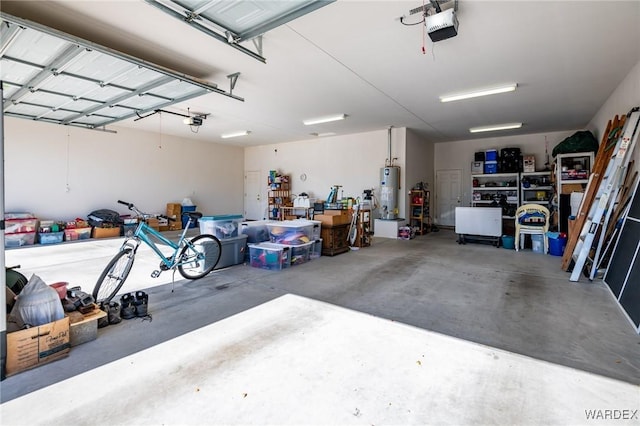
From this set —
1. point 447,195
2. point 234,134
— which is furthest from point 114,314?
point 447,195

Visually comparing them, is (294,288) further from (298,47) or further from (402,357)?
(298,47)

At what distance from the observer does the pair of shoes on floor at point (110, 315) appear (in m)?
2.78

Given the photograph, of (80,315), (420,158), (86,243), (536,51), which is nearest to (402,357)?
(80,315)

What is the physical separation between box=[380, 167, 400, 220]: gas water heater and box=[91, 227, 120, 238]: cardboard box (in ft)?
25.4

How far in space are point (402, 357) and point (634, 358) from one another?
177 centimetres

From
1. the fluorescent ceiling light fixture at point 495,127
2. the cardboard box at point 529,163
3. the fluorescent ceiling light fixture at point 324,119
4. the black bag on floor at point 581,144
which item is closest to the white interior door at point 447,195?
the cardboard box at point 529,163

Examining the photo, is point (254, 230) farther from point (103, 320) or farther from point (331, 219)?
point (103, 320)

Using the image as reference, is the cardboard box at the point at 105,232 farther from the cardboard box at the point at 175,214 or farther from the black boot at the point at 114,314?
the black boot at the point at 114,314

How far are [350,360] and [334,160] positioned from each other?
8.54 m

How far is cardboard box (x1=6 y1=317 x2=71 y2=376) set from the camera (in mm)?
2047

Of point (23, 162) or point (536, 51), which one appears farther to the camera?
point (23, 162)

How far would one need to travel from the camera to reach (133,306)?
295 centimetres

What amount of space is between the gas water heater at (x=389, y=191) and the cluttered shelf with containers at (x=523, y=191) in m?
1.90

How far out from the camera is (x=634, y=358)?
2.21 m
